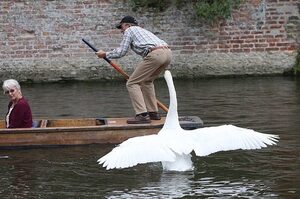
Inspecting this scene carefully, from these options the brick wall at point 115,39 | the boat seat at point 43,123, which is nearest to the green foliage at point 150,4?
the brick wall at point 115,39

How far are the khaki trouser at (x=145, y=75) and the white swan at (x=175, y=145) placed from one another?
1.82 m

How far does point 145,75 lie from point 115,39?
272 inches

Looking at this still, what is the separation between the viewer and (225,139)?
312 inches

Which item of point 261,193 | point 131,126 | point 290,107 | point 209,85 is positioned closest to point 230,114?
point 290,107

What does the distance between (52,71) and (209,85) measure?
12.2 ft

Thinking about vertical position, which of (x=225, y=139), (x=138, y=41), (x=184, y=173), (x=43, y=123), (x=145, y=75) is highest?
(x=138, y=41)

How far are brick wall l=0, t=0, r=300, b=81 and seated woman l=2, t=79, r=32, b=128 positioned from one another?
23.9ft

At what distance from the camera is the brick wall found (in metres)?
17.1

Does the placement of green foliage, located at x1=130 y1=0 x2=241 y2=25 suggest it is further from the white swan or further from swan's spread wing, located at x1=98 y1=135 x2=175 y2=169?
swan's spread wing, located at x1=98 y1=135 x2=175 y2=169

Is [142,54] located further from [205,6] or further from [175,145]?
[205,6]

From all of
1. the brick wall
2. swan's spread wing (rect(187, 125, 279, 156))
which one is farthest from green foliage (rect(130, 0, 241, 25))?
swan's spread wing (rect(187, 125, 279, 156))

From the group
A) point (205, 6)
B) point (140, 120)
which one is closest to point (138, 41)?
point (140, 120)

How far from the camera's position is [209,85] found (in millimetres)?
15938

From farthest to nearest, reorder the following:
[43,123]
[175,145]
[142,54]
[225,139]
Answer: [43,123]
[142,54]
[225,139]
[175,145]
